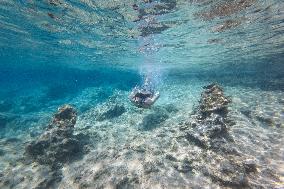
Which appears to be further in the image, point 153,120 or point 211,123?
point 153,120

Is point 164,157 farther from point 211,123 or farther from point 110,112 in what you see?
point 110,112

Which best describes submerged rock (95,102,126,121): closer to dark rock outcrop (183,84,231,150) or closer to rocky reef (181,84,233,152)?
rocky reef (181,84,233,152)

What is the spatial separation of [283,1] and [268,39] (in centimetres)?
890

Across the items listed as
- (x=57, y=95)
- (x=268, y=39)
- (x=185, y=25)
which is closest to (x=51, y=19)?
A: (x=185, y=25)

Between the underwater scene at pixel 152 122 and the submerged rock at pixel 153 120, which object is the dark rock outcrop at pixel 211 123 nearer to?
the underwater scene at pixel 152 122

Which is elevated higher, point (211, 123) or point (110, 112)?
point (211, 123)

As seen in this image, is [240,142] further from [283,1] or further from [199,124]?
[283,1]

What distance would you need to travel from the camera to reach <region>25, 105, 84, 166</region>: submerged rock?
967 centimetres

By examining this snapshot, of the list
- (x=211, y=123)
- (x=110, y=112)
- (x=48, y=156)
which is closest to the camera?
(x=48, y=156)

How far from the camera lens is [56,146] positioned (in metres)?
9.94

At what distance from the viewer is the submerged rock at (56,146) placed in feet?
31.7

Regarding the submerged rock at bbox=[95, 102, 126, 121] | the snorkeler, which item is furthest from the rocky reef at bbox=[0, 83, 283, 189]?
the submerged rock at bbox=[95, 102, 126, 121]

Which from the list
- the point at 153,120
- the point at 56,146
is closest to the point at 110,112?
the point at 153,120

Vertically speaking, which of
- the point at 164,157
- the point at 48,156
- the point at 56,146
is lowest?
the point at 48,156
